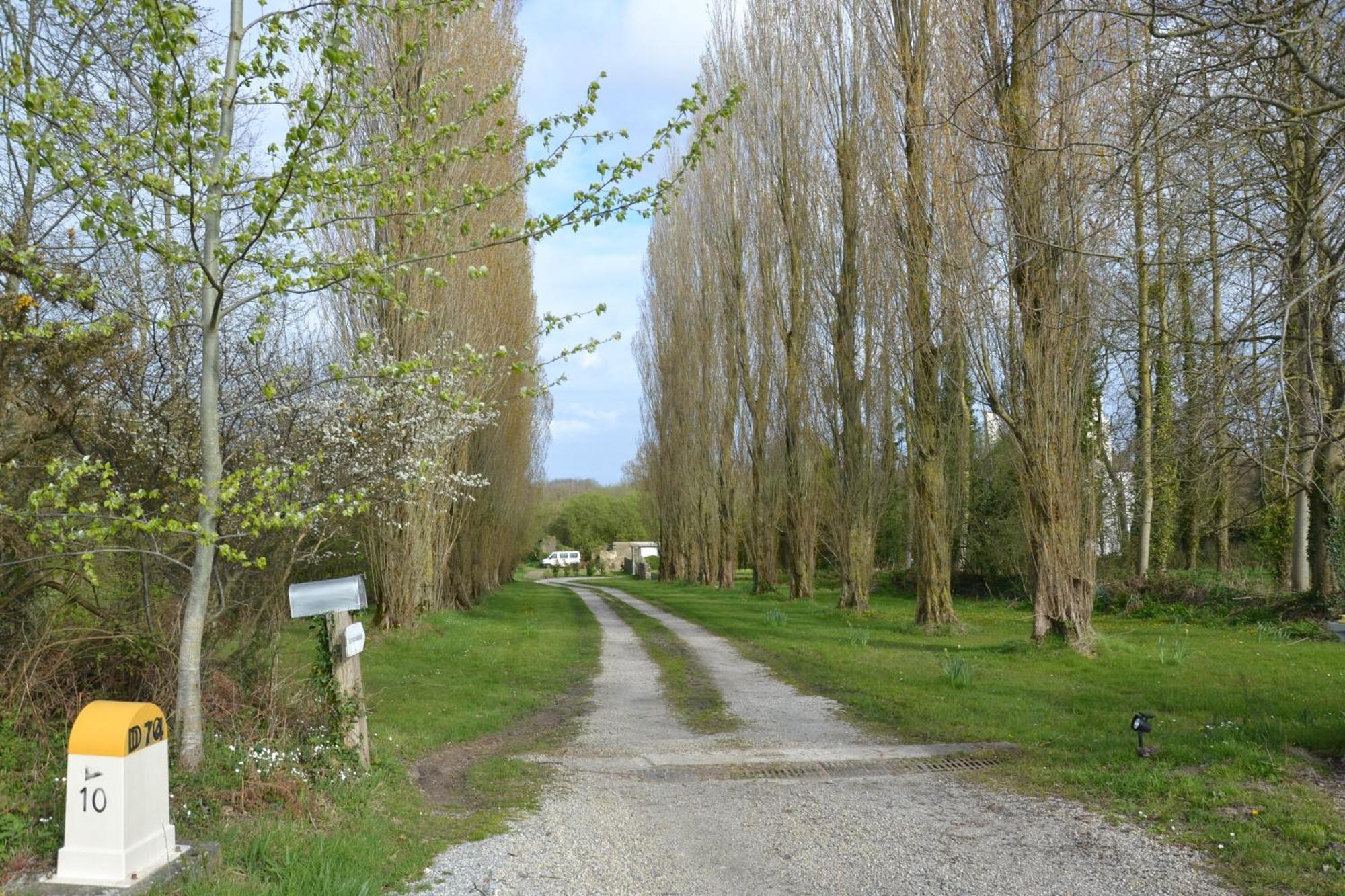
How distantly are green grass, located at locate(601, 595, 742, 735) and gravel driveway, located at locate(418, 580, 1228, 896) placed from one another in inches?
29.7

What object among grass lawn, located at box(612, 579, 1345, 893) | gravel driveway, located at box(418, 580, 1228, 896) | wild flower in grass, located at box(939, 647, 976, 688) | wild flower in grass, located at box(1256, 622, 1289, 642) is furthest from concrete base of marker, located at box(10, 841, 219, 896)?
wild flower in grass, located at box(1256, 622, 1289, 642)

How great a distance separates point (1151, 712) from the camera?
27.2 ft

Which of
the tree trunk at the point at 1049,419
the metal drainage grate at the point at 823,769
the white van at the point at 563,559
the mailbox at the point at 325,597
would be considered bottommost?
the white van at the point at 563,559

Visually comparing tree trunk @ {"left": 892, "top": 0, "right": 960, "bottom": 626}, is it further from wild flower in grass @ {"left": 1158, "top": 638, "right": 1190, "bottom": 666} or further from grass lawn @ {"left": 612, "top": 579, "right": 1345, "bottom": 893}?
wild flower in grass @ {"left": 1158, "top": 638, "right": 1190, "bottom": 666}

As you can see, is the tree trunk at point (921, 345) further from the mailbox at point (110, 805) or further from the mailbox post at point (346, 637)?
the mailbox at point (110, 805)

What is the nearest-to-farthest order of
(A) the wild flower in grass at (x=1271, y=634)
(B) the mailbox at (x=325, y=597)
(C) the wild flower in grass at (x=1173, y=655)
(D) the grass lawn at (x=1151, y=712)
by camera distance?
1. (D) the grass lawn at (x=1151, y=712)
2. (B) the mailbox at (x=325, y=597)
3. (C) the wild flower in grass at (x=1173, y=655)
4. (A) the wild flower in grass at (x=1271, y=634)

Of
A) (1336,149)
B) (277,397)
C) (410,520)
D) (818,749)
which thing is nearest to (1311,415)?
(1336,149)

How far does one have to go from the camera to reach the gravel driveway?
4.46 m

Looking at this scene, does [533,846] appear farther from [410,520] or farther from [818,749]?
[410,520]

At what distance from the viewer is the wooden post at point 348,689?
6.03 m

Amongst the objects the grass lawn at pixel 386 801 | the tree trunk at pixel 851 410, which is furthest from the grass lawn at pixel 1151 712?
the tree trunk at pixel 851 410

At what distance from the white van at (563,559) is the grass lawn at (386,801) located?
56.4 m

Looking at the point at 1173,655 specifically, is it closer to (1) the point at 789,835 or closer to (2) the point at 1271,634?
(2) the point at 1271,634

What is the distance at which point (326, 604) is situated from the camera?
595 centimetres
